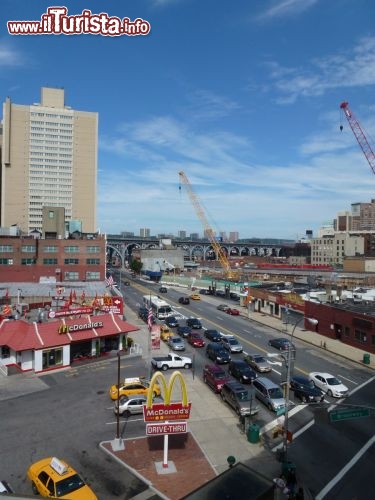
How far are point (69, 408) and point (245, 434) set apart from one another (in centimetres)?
1231

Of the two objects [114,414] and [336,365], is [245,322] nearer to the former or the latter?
[336,365]

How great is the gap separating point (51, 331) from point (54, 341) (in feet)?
4.35

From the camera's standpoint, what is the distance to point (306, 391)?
106 feet

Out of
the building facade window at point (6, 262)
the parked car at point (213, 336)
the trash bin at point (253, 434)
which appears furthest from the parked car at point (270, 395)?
the building facade window at point (6, 262)

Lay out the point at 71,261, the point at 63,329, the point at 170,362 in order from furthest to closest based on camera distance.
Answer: the point at 71,261 < the point at 63,329 < the point at 170,362

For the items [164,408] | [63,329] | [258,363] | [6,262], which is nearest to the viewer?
[164,408]

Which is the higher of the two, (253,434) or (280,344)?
(253,434)

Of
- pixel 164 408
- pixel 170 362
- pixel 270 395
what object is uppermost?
pixel 164 408

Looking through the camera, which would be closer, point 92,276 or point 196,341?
point 196,341

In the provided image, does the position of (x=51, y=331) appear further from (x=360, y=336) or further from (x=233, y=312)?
(x=233, y=312)

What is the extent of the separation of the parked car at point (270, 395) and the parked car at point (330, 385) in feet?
14.9

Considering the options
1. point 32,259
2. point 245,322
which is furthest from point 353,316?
point 32,259

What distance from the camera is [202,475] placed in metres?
21.5

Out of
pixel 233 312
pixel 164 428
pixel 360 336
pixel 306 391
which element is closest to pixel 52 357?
pixel 164 428
